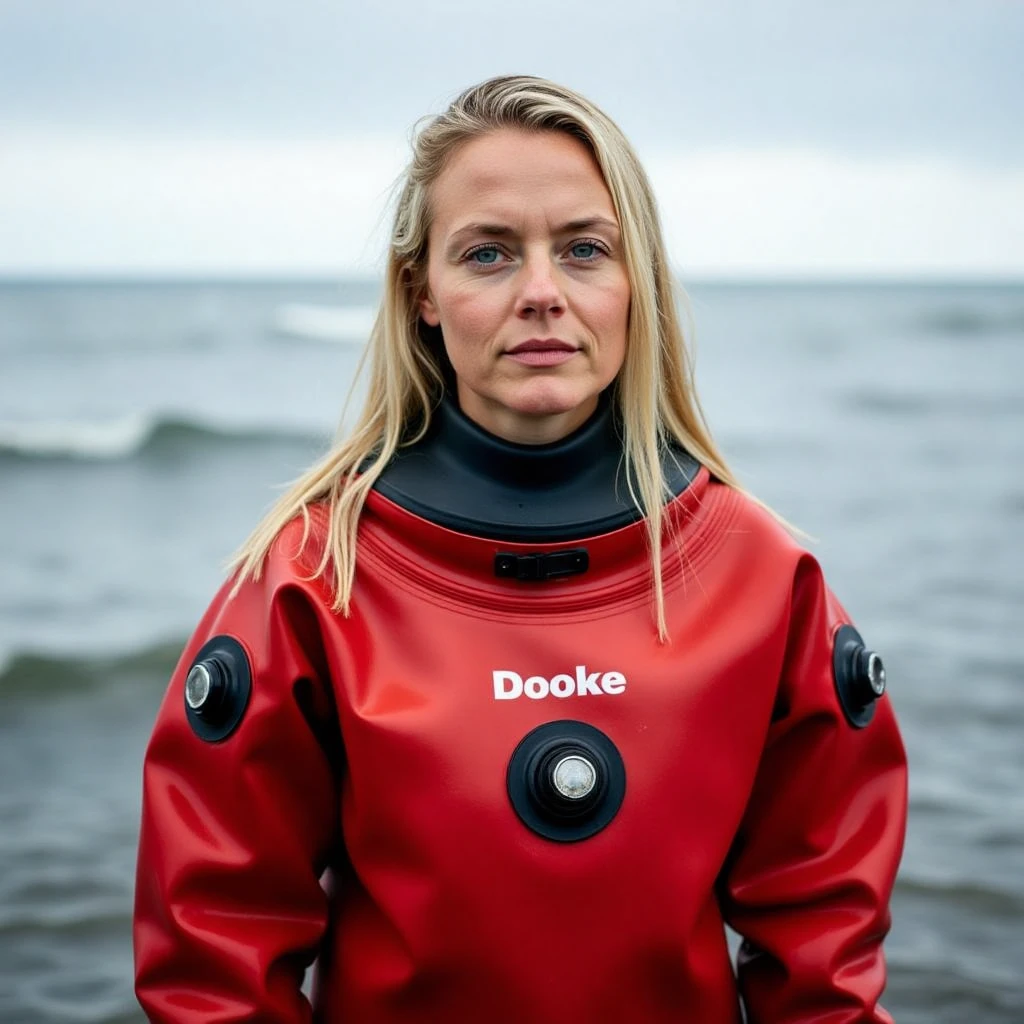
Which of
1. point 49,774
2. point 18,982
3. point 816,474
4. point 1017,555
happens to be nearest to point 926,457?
point 816,474

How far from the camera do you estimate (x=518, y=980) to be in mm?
1961

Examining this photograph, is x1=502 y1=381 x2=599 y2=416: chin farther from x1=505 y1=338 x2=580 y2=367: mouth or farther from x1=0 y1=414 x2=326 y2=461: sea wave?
x1=0 y1=414 x2=326 y2=461: sea wave

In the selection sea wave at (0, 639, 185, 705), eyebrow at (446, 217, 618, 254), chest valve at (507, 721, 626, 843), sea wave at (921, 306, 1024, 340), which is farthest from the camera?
sea wave at (921, 306, 1024, 340)

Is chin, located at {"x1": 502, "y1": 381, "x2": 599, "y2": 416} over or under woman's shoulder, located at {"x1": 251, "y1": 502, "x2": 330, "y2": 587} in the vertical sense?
over

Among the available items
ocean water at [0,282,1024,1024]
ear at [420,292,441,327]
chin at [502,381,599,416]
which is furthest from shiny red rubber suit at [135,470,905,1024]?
ocean water at [0,282,1024,1024]

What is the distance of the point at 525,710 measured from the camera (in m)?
2.01

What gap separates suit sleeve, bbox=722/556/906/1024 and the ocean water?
1071 millimetres

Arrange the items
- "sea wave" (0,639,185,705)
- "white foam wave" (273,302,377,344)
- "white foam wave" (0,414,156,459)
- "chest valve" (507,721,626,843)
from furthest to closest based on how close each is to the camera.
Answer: "white foam wave" (273,302,377,344) → "white foam wave" (0,414,156,459) → "sea wave" (0,639,185,705) → "chest valve" (507,721,626,843)

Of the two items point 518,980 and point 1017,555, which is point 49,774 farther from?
point 1017,555

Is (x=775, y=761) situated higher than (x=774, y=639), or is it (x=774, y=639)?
(x=774, y=639)

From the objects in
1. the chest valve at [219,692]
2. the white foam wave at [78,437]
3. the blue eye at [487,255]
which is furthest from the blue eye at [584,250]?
the white foam wave at [78,437]

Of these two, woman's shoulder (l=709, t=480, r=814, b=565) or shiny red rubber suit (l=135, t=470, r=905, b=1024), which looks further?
woman's shoulder (l=709, t=480, r=814, b=565)

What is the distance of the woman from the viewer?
1.96 m

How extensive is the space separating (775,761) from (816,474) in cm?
970
